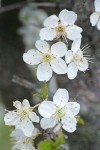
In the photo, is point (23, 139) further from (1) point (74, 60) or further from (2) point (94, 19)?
(2) point (94, 19)

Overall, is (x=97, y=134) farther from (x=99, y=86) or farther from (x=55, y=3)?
(x=55, y=3)

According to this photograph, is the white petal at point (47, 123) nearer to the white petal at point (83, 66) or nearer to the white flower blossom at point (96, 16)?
the white petal at point (83, 66)

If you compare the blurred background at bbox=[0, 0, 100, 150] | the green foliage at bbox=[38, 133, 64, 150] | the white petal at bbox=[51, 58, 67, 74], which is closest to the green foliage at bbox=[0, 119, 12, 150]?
the blurred background at bbox=[0, 0, 100, 150]

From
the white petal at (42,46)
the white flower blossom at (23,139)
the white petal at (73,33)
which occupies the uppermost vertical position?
the white petal at (73,33)

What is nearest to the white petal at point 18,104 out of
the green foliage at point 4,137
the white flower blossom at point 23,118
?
the white flower blossom at point 23,118

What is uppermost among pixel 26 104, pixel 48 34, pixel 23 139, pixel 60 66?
pixel 48 34

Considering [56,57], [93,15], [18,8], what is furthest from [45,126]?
[18,8]

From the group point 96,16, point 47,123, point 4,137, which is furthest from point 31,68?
point 47,123

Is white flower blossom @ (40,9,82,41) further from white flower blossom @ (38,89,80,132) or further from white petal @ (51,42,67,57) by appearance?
white flower blossom @ (38,89,80,132)
